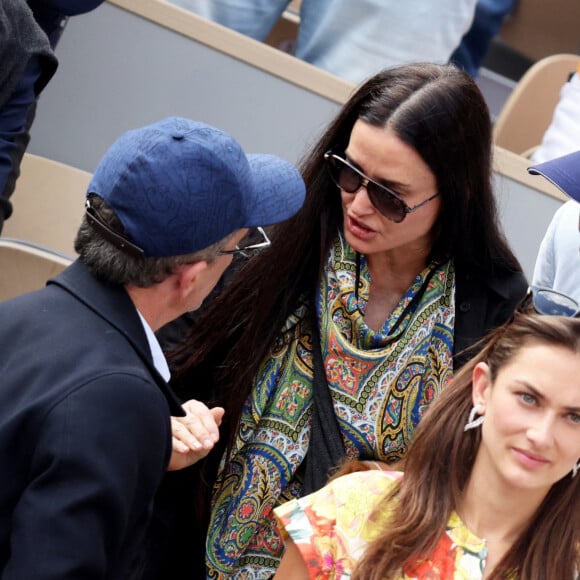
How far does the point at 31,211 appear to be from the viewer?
9.59 feet

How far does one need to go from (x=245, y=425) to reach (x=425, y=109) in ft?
2.20

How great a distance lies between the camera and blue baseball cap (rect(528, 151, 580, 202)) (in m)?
1.83

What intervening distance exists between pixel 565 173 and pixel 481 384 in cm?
38

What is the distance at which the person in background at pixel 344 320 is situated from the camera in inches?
80.2

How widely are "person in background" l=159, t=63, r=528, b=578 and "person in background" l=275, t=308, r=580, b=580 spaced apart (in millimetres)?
233

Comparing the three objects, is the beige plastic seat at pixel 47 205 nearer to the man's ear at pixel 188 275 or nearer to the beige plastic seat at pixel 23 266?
the beige plastic seat at pixel 23 266

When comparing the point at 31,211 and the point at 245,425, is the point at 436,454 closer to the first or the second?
the point at 245,425

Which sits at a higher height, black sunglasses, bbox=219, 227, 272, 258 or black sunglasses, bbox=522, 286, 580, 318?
black sunglasses, bbox=522, 286, 580, 318

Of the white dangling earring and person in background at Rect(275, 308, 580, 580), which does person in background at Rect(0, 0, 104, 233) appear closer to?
person in background at Rect(275, 308, 580, 580)

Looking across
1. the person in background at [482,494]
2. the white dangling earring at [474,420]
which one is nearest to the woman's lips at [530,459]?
the person in background at [482,494]

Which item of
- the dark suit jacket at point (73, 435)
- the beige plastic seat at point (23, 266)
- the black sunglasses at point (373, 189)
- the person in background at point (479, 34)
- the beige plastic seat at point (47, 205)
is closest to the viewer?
the dark suit jacket at point (73, 435)

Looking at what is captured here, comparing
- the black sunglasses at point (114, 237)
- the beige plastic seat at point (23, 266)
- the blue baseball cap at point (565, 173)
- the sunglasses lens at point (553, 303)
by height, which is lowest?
the beige plastic seat at point (23, 266)

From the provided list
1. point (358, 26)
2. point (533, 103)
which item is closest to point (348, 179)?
point (358, 26)

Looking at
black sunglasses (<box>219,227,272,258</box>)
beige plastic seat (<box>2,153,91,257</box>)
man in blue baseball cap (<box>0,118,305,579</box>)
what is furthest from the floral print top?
beige plastic seat (<box>2,153,91,257</box>)
